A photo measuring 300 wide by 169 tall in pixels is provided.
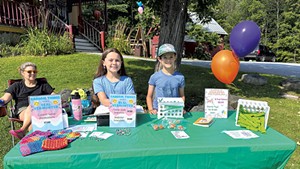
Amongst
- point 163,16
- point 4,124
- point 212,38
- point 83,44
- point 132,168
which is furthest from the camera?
point 212,38

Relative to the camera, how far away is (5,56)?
8930mm

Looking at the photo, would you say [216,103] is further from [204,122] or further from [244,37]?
[244,37]

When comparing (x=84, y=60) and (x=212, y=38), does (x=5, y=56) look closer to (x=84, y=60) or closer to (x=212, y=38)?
(x=84, y=60)

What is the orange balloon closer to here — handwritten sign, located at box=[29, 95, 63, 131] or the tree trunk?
the tree trunk

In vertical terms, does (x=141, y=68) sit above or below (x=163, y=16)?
below

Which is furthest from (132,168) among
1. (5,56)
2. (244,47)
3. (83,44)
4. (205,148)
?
(83,44)

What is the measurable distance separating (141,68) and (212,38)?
12.2 meters

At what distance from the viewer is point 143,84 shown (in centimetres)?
656

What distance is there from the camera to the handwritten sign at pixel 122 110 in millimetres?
2119

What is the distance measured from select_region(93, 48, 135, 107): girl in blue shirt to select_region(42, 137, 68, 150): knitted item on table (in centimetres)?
83

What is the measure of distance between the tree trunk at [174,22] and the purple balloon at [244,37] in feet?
4.94

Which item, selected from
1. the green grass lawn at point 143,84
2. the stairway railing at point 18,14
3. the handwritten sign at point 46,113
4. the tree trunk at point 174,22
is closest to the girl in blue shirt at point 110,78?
the handwritten sign at point 46,113

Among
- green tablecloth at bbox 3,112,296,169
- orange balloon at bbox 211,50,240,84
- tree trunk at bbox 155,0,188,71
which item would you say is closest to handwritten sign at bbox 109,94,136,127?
green tablecloth at bbox 3,112,296,169

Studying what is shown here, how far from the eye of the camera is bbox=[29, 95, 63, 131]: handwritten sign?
204 centimetres
